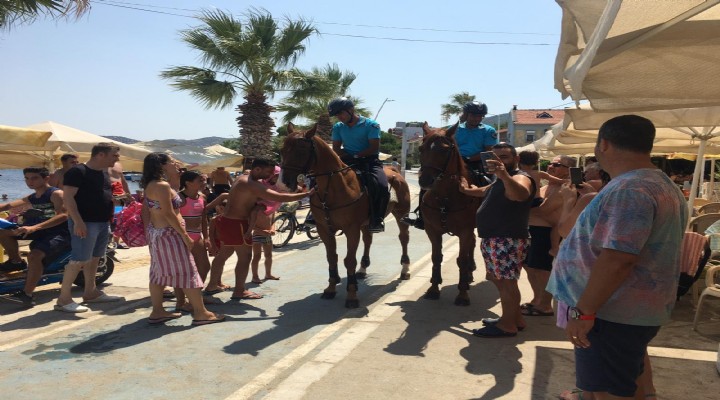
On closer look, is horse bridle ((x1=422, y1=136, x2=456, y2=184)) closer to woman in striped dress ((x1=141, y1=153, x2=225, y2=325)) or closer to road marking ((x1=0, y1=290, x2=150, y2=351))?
woman in striped dress ((x1=141, y1=153, x2=225, y2=325))

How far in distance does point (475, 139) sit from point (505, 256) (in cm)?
267

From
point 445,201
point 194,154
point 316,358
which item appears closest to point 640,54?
point 445,201

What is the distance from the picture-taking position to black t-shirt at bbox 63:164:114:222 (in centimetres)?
616

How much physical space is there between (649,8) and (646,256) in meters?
1.48

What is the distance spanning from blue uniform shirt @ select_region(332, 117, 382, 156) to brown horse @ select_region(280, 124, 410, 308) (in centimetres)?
59

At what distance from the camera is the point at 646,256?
247cm

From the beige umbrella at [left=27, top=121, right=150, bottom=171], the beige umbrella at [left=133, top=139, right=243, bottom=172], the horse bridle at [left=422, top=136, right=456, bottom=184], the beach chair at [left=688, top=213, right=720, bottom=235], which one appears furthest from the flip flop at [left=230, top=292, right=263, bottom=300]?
the beige umbrella at [left=133, top=139, right=243, bottom=172]

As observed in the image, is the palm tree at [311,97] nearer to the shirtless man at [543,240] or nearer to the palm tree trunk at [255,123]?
the palm tree trunk at [255,123]

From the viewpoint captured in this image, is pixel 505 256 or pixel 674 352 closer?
pixel 674 352

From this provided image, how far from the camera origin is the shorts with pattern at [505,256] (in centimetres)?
526

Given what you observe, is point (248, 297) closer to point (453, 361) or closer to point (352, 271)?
point (352, 271)

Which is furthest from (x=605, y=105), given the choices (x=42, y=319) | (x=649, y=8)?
(x=42, y=319)

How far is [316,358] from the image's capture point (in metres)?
4.72

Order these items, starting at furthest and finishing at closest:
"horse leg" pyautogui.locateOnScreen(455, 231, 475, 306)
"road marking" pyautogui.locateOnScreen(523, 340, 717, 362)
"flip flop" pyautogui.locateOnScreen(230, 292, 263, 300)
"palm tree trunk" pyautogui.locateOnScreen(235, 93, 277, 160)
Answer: "palm tree trunk" pyautogui.locateOnScreen(235, 93, 277, 160), "flip flop" pyautogui.locateOnScreen(230, 292, 263, 300), "horse leg" pyautogui.locateOnScreen(455, 231, 475, 306), "road marking" pyautogui.locateOnScreen(523, 340, 717, 362)
